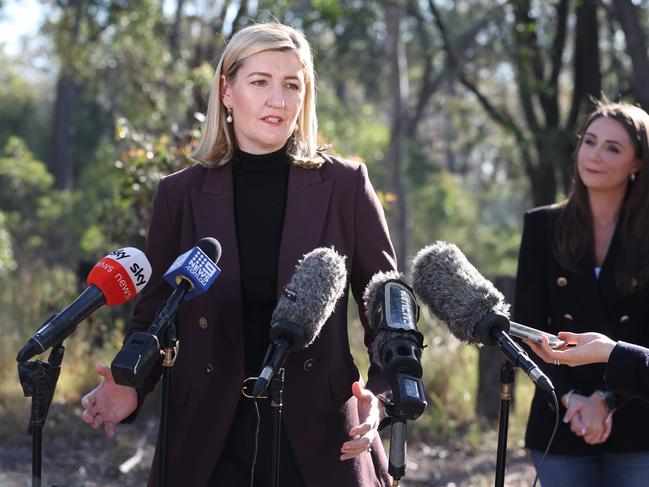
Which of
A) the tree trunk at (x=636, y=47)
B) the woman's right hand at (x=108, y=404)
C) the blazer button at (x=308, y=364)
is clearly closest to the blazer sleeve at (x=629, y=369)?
the blazer button at (x=308, y=364)

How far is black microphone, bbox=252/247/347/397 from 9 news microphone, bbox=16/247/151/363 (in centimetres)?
41

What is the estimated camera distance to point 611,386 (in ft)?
10.7

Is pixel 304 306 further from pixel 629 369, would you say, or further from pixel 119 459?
pixel 119 459

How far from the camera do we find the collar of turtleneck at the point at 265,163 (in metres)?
3.52

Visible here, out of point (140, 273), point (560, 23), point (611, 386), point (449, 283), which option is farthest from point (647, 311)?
point (560, 23)

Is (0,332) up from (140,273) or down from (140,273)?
down

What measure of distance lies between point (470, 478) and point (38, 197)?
22606 millimetres

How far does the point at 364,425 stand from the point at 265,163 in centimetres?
109

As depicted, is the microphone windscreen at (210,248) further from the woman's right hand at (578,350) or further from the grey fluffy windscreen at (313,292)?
the woman's right hand at (578,350)

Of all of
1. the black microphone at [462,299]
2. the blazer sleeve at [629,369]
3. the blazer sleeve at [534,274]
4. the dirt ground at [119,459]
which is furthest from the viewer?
the dirt ground at [119,459]

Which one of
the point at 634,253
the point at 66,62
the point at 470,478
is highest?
the point at 66,62

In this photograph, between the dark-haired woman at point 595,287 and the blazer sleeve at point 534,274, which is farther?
the blazer sleeve at point 534,274

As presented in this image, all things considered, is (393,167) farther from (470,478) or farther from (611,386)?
(611,386)

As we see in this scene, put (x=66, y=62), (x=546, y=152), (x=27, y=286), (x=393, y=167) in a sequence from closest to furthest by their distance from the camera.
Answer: (x=27, y=286) < (x=546, y=152) < (x=66, y=62) < (x=393, y=167)
